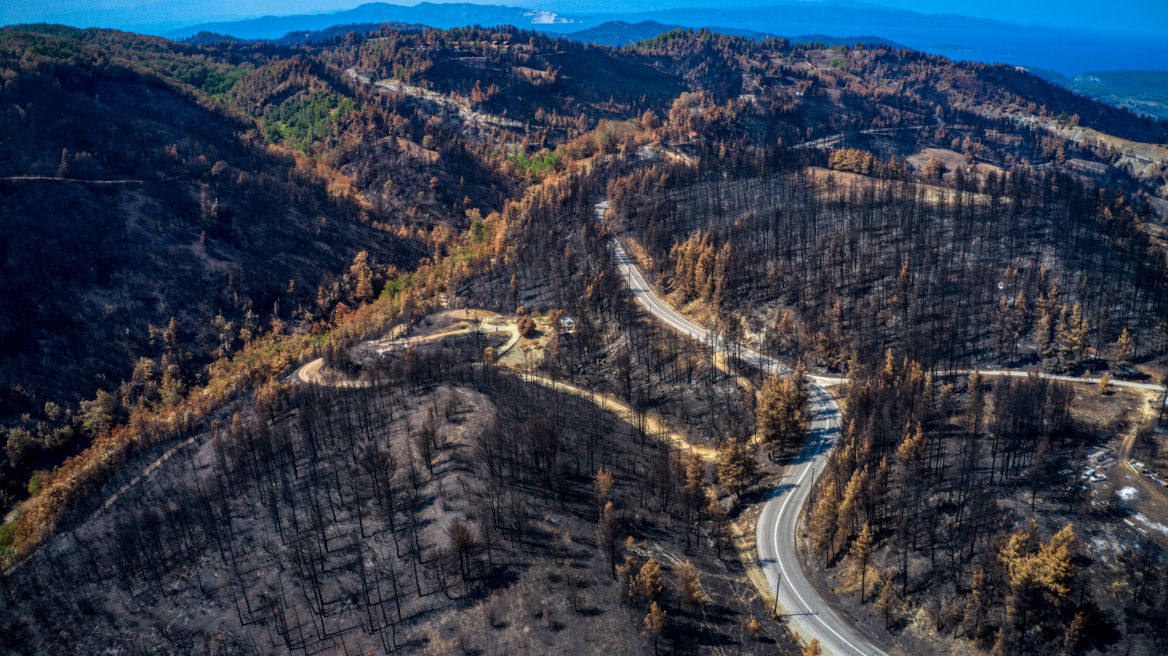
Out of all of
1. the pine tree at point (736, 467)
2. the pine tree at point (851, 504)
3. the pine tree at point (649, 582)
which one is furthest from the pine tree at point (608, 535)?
the pine tree at point (851, 504)

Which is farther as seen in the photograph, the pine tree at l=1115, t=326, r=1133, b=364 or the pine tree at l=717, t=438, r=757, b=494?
the pine tree at l=1115, t=326, r=1133, b=364

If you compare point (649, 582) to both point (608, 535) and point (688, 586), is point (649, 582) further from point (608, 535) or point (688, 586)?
point (608, 535)

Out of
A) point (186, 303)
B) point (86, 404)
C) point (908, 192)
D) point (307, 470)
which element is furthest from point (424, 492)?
point (908, 192)

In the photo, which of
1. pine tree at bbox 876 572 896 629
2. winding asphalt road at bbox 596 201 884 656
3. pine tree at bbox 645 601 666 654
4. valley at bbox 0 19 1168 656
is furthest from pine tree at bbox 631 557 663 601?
pine tree at bbox 876 572 896 629

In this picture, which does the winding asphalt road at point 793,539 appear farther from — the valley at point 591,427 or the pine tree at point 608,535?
the pine tree at point 608,535

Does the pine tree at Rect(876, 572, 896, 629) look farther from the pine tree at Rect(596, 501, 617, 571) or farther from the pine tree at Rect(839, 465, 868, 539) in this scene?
the pine tree at Rect(596, 501, 617, 571)

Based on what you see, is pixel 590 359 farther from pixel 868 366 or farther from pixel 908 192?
pixel 908 192

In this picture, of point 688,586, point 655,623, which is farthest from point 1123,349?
point 655,623

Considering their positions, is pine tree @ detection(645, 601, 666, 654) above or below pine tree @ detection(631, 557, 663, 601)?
below

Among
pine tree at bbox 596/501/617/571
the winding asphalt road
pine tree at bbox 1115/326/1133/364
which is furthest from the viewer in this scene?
pine tree at bbox 1115/326/1133/364
